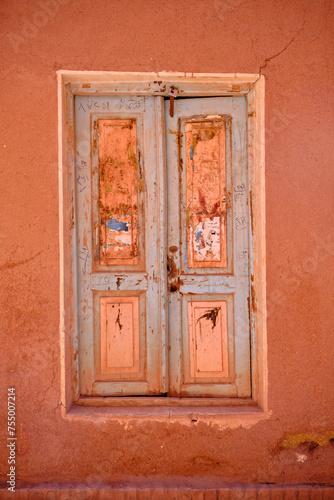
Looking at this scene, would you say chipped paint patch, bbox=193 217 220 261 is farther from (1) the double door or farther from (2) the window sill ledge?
(2) the window sill ledge

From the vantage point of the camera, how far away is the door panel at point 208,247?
2443 mm

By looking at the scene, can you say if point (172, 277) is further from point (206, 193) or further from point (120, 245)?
point (206, 193)

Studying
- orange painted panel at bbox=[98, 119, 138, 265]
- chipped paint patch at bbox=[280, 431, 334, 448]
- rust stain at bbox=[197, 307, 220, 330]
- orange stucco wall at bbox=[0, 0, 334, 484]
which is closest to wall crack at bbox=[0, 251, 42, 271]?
orange stucco wall at bbox=[0, 0, 334, 484]

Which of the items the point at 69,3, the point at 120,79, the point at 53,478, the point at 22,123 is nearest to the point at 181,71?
the point at 120,79

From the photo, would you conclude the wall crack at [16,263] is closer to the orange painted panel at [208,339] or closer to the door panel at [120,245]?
the door panel at [120,245]

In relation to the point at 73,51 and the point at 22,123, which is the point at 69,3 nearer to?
the point at 73,51

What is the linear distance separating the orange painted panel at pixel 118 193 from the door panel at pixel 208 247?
28cm

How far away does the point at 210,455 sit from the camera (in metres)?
2.25

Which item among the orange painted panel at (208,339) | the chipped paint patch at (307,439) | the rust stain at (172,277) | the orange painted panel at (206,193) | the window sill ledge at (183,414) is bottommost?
the chipped paint patch at (307,439)

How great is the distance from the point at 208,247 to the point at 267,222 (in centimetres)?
47

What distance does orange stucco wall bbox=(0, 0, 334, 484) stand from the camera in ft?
7.34

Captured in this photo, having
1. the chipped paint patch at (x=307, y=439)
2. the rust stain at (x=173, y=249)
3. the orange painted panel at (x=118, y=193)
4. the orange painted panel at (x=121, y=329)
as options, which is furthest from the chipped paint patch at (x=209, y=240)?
the chipped paint patch at (x=307, y=439)

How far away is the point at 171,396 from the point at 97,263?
Answer: 116 cm

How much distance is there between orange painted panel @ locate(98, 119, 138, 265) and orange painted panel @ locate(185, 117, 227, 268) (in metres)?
0.42
